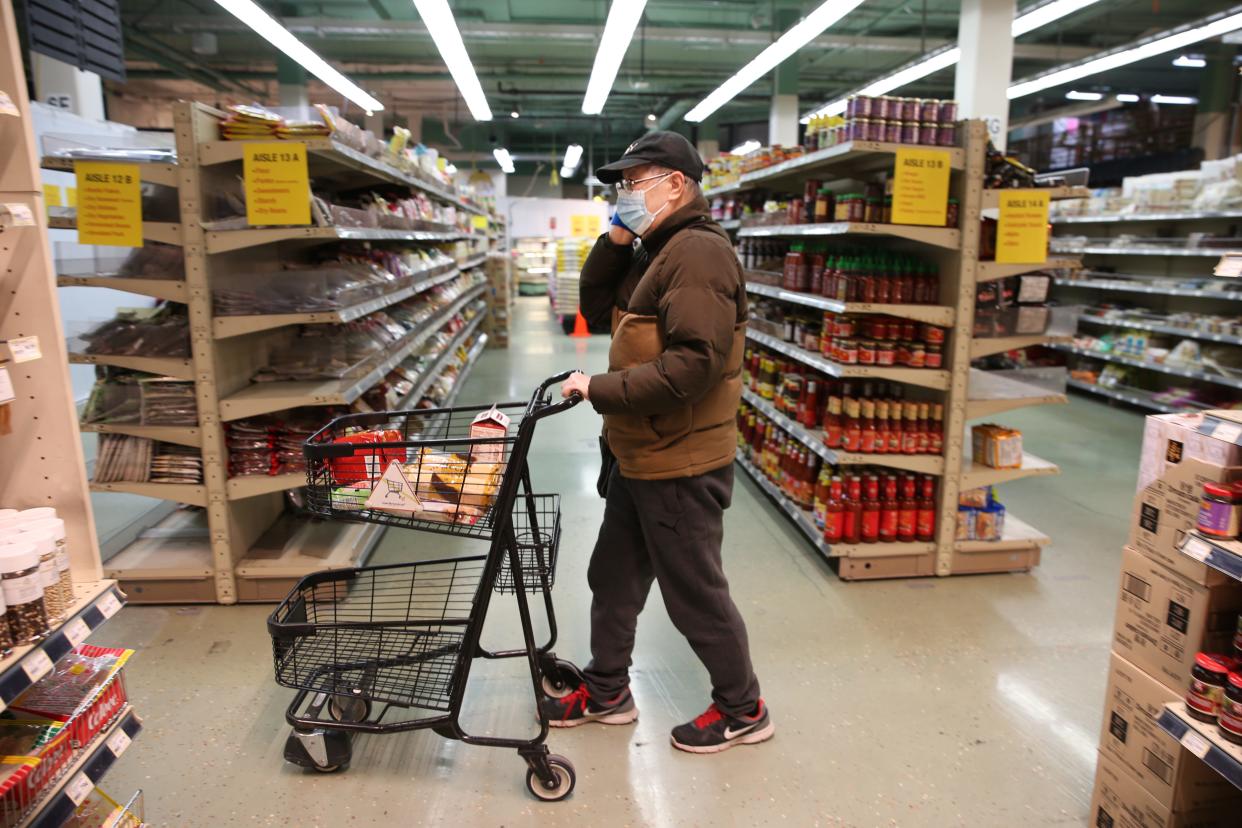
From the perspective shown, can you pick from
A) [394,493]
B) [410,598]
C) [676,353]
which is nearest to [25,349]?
[394,493]

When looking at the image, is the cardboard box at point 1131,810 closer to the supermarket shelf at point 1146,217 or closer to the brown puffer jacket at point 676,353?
the brown puffer jacket at point 676,353

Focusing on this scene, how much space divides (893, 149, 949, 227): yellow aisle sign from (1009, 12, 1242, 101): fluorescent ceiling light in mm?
5980

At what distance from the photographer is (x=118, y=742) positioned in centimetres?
179

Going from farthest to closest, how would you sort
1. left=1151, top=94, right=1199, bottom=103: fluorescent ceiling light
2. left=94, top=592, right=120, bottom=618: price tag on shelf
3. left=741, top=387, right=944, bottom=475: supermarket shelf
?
left=1151, top=94, right=1199, bottom=103: fluorescent ceiling light < left=741, top=387, right=944, bottom=475: supermarket shelf < left=94, top=592, right=120, bottom=618: price tag on shelf

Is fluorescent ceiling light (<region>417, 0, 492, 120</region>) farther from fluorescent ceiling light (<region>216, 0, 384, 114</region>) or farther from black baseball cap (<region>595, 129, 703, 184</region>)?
black baseball cap (<region>595, 129, 703, 184</region>)

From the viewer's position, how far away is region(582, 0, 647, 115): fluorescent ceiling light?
238 inches

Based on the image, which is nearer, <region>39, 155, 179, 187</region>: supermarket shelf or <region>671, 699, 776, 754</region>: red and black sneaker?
<region>671, 699, 776, 754</region>: red and black sneaker

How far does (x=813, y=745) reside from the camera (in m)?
2.49

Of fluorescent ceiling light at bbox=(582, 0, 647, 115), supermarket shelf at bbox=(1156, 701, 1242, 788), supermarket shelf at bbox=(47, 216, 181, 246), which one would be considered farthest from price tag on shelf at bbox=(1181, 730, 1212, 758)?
fluorescent ceiling light at bbox=(582, 0, 647, 115)


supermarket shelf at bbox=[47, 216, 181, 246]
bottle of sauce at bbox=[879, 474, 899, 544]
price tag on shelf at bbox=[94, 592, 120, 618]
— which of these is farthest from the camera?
bottle of sauce at bbox=[879, 474, 899, 544]

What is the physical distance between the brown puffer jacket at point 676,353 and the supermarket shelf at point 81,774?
1.36m

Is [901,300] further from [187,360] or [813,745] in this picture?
[187,360]

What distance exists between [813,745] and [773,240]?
12.2 ft

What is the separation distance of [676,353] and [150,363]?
7.68 feet
